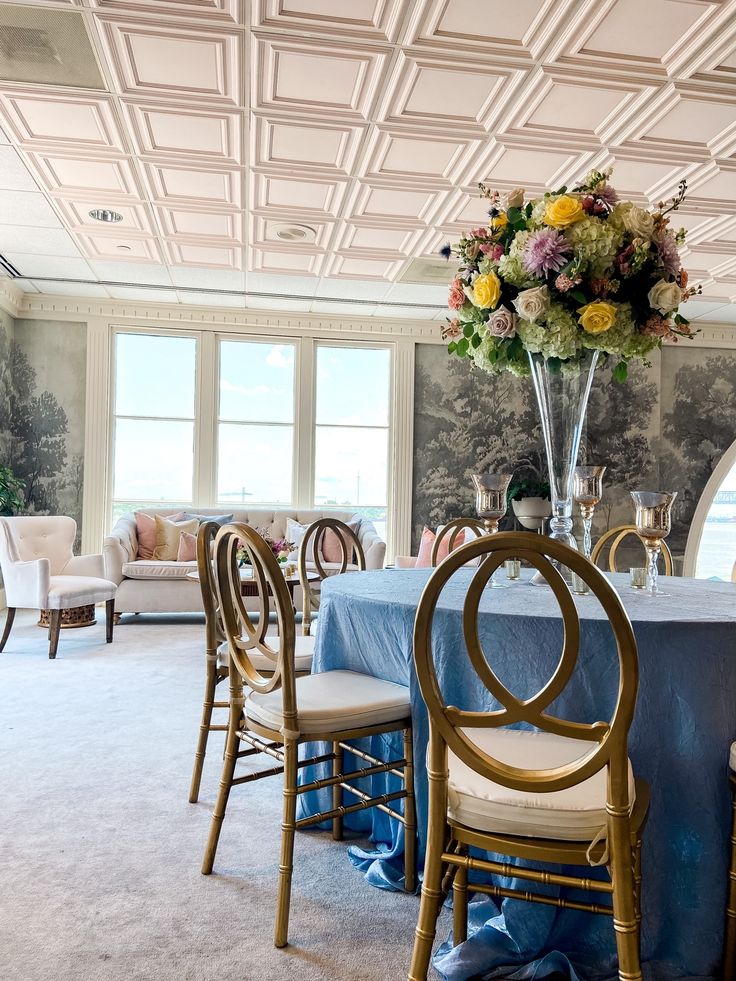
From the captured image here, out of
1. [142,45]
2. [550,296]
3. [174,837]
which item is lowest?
[174,837]

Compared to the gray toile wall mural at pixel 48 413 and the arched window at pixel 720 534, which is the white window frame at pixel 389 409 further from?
the arched window at pixel 720 534

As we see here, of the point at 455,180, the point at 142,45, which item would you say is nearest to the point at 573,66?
the point at 455,180

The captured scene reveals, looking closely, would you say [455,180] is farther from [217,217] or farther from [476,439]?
[476,439]

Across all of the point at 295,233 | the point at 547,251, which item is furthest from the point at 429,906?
the point at 295,233

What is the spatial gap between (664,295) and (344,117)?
2382 millimetres

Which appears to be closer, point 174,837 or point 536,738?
point 536,738

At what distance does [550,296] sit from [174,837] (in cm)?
194

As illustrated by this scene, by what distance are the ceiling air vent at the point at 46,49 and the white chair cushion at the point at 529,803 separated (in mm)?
3238

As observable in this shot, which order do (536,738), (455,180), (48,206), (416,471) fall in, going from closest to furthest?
(536,738) < (455,180) < (48,206) < (416,471)

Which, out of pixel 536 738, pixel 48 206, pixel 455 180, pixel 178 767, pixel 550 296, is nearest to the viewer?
pixel 536 738

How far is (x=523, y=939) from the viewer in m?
1.66

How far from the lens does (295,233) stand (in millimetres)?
5496

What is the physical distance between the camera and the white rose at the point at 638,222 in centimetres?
201

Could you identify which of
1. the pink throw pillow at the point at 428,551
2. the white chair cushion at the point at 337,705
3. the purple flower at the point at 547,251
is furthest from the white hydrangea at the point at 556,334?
the pink throw pillow at the point at 428,551
